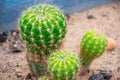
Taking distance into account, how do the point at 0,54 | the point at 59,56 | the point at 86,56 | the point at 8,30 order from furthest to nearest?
1. the point at 8,30
2. the point at 0,54
3. the point at 86,56
4. the point at 59,56

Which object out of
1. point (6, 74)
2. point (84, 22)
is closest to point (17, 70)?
point (6, 74)

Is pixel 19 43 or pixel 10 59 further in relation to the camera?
pixel 19 43

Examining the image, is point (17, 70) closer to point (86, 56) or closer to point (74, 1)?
point (86, 56)

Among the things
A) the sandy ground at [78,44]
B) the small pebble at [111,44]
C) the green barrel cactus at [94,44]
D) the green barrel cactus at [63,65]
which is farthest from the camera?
the small pebble at [111,44]

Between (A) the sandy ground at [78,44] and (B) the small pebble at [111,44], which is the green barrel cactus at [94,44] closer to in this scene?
(A) the sandy ground at [78,44]

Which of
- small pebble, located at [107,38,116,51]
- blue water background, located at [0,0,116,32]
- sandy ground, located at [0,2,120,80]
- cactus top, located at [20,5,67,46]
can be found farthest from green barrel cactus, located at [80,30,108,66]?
blue water background, located at [0,0,116,32]

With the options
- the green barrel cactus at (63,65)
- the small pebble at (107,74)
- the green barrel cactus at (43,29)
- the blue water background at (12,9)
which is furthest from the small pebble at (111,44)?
the green barrel cactus at (63,65)

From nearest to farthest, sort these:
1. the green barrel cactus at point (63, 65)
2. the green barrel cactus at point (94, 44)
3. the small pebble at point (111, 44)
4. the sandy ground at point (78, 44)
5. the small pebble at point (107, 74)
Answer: the green barrel cactus at point (63, 65) < the green barrel cactus at point (94, 44) < the small pebble at point (107, 74) < the sandy ground at point (78, 44) < the small pebble at point (111, 44)
